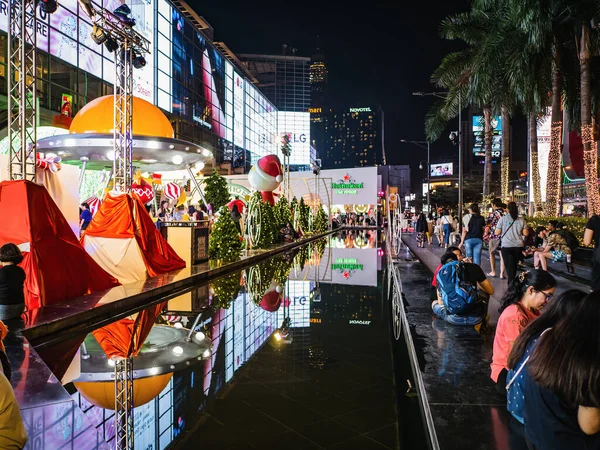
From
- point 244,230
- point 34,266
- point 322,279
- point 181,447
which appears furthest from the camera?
point 244,230

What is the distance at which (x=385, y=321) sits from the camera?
28.1 feet

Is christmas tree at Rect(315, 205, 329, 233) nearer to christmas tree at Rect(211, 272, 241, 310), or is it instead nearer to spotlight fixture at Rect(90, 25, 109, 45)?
christmas tree at Rect(211, 272, 241, 310)

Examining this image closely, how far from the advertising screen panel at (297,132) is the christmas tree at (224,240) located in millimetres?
72275

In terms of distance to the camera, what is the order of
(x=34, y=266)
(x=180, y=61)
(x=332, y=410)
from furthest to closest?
(x=180, y=61) → (x=34, y=266) → (x=332, y=410)

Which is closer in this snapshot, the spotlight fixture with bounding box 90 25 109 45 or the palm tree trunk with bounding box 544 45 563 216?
the spotlight fixture with bounding box 90 25 109 45

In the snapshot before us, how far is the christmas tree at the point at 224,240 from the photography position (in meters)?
17.8

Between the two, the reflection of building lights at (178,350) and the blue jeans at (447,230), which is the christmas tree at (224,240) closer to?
the blue jeans at (447,230)

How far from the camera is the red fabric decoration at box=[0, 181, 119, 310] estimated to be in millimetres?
8398

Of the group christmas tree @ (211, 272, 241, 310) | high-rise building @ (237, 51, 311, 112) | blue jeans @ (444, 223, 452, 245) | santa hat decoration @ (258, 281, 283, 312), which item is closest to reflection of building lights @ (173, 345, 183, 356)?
christmas tree @ (211, 272, 241, 310)

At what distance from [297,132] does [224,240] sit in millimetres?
75481

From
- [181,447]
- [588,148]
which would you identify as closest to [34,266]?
[181,447]

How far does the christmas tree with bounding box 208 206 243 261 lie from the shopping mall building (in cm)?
1011

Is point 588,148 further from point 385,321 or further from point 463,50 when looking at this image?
point 463,50

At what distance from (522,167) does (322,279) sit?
109 metres
